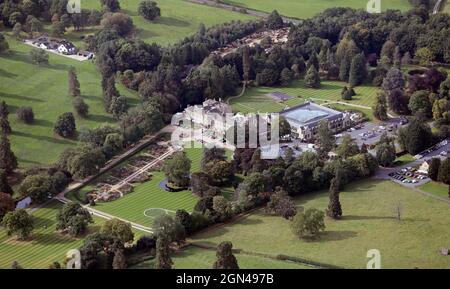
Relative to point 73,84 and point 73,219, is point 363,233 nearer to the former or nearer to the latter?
point 73,219

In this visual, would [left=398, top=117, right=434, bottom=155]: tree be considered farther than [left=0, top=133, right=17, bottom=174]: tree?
Yes

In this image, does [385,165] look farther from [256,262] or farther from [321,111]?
[256,262]

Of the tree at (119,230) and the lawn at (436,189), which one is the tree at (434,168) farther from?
the tree at (119,230)

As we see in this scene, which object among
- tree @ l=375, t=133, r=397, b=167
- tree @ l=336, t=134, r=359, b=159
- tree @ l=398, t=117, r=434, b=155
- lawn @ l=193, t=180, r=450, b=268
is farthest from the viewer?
tree @ l=398, t=117, r=434, b=155

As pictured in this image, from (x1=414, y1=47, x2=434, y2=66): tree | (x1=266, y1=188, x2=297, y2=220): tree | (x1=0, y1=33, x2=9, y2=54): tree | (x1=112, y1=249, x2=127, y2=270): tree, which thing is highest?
(x1=0, y1=33, x2=9, y2=54): tree

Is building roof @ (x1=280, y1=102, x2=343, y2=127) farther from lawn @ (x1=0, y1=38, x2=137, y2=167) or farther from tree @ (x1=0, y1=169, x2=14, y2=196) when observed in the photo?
tree @ (x1=0, y1=169, x2=14, y2=196)

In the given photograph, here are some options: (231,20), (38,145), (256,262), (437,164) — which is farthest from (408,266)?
(231,20)

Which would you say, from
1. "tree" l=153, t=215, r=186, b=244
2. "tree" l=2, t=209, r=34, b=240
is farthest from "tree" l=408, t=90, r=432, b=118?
"tree" l=2, t=209, r=34, b=240
